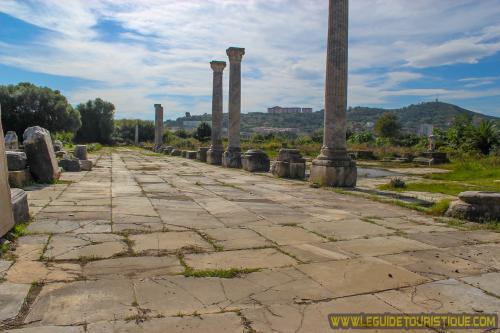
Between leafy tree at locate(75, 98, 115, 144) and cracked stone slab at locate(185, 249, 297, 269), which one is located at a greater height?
leafy tree at locate(75, 98, 115, 144)

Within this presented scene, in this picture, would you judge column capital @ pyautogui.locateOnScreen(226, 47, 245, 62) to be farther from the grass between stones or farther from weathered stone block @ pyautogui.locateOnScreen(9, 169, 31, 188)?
the grass between stones

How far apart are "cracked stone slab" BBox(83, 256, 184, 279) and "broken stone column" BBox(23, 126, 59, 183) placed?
6873mm

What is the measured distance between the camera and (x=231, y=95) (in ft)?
65.4

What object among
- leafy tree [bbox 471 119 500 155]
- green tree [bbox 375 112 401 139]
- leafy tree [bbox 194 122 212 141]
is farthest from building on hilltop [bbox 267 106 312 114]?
leafy tree [bbox 471 119 500 155]

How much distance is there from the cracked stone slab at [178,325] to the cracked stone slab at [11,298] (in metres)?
0.61

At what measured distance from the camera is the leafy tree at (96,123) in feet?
221

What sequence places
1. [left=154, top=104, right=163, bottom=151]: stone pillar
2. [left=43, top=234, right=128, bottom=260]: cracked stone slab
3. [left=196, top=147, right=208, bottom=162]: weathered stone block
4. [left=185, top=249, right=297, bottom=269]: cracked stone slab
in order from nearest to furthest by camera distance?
[left=185, top=249, right=297, bottom=269]: cracked stone slab, [left=43, top=234, right=128, bottom=260]: cracked stone slab, [left=196, top=147, right=208, bottom=162]: weathered stone block, [left=154, top=104, right=163, bottom=151]: stone pillar

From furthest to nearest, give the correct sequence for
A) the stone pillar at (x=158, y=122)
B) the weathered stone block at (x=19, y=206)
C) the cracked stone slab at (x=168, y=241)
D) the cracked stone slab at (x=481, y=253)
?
1. the stone pillar at (x=158, y=122)
2. the weathered stone block at (x=19, y=206)
3. the cracked stone slab at (x=168, y=241)
4. the cracked stone slab at (x=481, y=253)

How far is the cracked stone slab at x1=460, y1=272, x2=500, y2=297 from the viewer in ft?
11.5

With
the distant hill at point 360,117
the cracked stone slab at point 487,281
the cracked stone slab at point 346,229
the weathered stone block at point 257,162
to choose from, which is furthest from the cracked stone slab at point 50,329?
the distant hill at point 360,117

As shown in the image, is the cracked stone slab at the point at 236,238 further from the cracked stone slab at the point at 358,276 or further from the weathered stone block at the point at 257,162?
the weathered stone block at the point at 257,162

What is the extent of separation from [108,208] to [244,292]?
13.7 ft

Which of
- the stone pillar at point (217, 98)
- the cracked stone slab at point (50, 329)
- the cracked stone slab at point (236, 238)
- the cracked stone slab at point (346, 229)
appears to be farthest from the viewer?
the stone pillar at point (217, 98)

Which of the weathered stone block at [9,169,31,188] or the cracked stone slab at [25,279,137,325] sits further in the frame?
the weathered stone block at [9,169,31,188]
